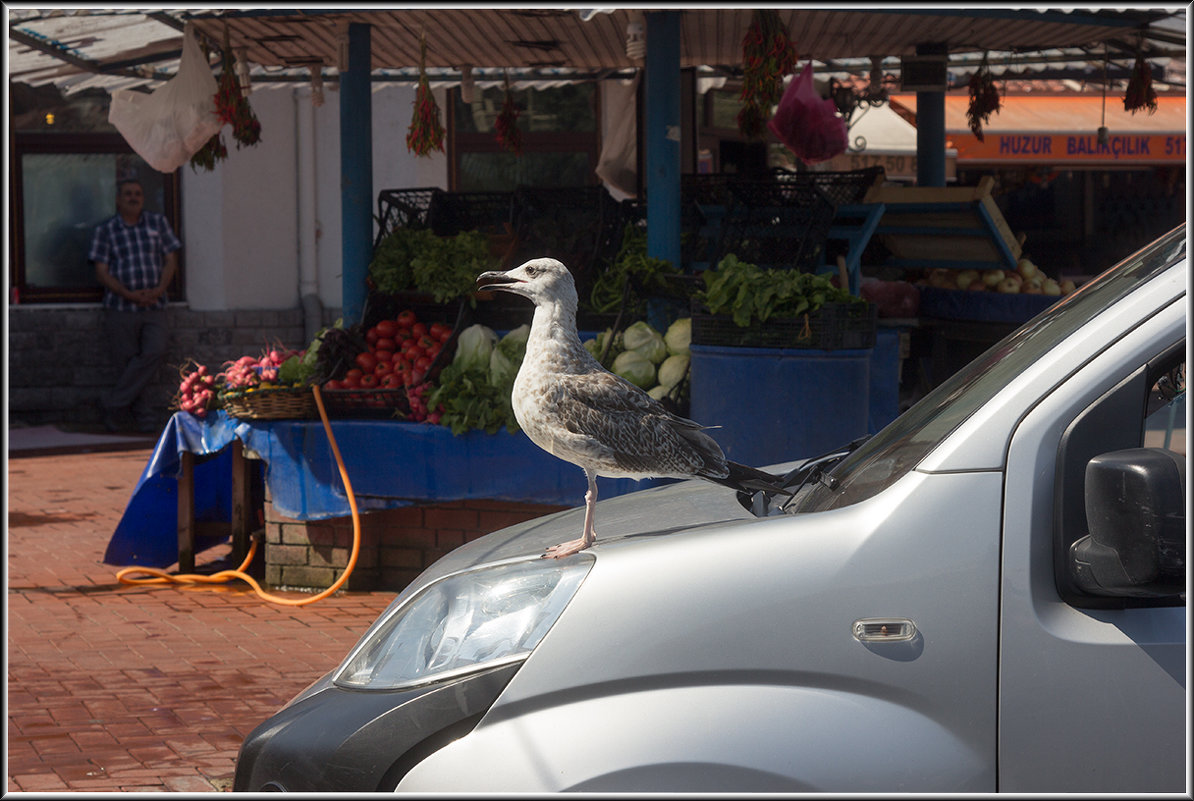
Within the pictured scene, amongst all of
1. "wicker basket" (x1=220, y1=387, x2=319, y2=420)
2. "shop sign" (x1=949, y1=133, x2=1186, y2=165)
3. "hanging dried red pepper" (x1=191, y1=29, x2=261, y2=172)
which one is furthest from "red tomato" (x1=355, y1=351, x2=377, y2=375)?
"shop sign" (x1=949, y1=133, x2=1186, y2=165)

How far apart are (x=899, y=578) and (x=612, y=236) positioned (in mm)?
5942

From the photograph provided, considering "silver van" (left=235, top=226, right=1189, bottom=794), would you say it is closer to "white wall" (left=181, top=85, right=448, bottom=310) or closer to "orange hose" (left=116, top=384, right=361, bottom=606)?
"orange hose" (left=116, top=384, right=361, bottom=606)

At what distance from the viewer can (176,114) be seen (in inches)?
300

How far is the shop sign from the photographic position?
15898mm

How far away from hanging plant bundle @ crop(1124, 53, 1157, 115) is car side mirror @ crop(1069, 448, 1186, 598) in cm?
758

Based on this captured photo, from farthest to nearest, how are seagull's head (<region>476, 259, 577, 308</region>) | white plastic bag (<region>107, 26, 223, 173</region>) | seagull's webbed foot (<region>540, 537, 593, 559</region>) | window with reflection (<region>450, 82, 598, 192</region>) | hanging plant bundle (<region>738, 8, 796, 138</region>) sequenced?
window with reflection (<region>450, 82, 598, 192</region>) < white plastic bag (<region>107, 26, 223, 173</region>) < hanging plant bundle (<region>738, 8, 796, 138</region>) < seagull's head (<region>476, 259, 577, 308</region>) < seagull's webbed foot (<region>540, 537, 593, 559</region>)

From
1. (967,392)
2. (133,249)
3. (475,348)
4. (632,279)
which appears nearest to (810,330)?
(632,279)

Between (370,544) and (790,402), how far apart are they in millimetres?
2656

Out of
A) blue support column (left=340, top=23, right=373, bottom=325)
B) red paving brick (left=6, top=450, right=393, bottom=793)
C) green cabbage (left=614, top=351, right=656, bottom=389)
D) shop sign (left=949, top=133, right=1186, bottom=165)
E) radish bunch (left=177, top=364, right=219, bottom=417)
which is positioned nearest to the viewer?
red paving brick (left=6, top=450, right=393, bottom=793)

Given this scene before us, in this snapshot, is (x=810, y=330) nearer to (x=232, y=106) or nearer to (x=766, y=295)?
(x=766, y=295)

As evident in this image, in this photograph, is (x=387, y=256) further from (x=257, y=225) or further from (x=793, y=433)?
(x=257, y=225)

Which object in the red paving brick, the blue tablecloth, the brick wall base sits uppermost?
the blue tablecloth

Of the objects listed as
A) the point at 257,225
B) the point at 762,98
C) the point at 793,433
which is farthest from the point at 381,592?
the point at 257,225

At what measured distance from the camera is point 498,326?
7570 millimetres
